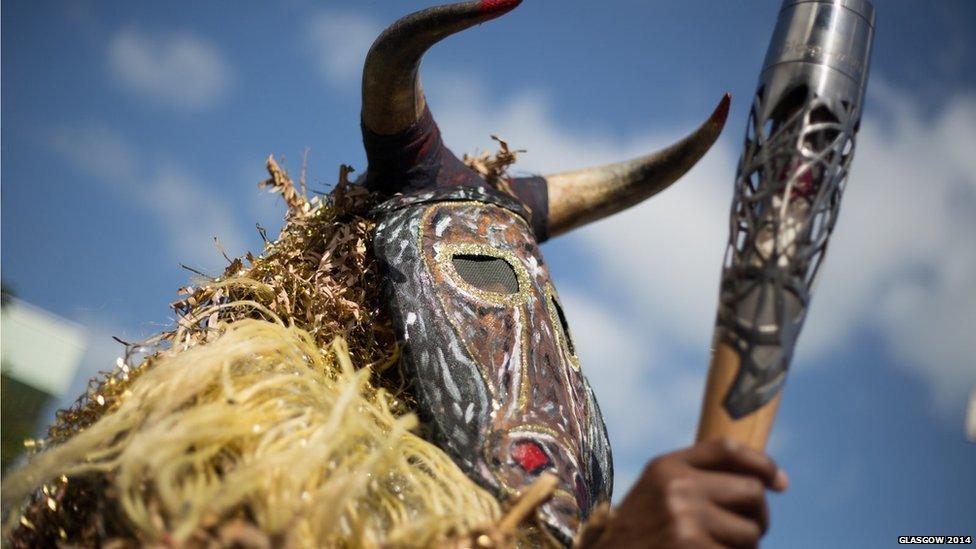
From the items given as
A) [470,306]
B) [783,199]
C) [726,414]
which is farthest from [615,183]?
[726,414]

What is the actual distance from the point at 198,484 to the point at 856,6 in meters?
1.51

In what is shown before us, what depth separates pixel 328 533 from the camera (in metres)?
1.58

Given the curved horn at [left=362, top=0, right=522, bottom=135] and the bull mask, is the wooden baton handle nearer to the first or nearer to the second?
the bull mask

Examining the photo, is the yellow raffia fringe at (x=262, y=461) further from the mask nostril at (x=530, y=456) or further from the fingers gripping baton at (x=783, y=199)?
the fingers gripping baton at (x=783, y=199)

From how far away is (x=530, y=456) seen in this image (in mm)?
2129

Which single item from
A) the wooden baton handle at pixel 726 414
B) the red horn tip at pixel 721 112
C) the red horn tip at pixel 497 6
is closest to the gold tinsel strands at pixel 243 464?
the wooden baton handle at pixel 726 414

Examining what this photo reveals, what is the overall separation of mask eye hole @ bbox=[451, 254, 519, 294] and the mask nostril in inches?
19.0

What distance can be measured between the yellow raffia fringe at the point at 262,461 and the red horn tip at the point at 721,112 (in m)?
1.72

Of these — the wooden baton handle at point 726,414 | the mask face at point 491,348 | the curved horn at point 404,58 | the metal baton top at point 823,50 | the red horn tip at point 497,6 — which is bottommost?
the wooden baton handle at point 726,414

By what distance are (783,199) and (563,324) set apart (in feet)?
3.39

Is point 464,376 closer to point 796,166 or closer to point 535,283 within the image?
point 535,283

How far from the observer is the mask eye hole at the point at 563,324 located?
2.64 metres

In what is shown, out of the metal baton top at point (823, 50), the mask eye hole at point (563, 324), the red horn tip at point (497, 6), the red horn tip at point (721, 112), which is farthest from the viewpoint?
the red horn tip at point (721, 112)

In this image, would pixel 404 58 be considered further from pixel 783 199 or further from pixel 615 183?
pixel 783 199
